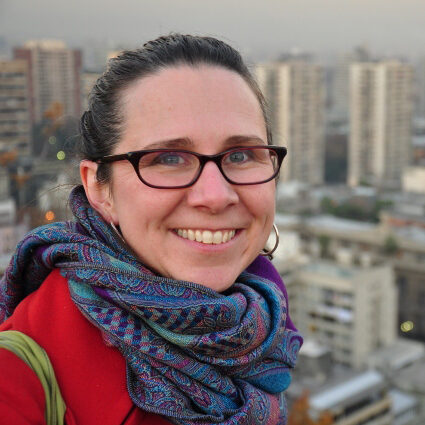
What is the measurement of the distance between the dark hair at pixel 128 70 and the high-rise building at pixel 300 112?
61.9 feet

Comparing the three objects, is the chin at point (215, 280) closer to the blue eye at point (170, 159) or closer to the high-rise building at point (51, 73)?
the blue eye at point (170, 159)

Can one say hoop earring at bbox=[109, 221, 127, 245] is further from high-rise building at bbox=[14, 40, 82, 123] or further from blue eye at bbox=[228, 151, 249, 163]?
high-rise building at bbox=[14, 40, 82, 123]

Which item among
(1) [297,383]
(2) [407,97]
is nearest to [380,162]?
(2) [407,97]

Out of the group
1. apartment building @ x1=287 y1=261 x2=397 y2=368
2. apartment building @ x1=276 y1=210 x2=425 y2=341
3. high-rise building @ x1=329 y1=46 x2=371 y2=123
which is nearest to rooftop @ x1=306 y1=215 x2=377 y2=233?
apartment building @ x1=276 y1=210 x2=425 y2=341

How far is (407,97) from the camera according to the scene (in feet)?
65.2

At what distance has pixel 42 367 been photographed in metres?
0.56

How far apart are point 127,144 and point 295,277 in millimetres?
9227

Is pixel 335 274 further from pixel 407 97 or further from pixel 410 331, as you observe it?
pixel 407 97

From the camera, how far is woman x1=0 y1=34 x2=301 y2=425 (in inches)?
23.0

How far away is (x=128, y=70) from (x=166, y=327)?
0.78ft

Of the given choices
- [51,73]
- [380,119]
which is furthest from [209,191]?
[380,119]

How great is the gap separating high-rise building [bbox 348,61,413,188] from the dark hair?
62.3 ft

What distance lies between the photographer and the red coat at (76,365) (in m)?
0.57

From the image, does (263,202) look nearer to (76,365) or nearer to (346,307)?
(76,365)
